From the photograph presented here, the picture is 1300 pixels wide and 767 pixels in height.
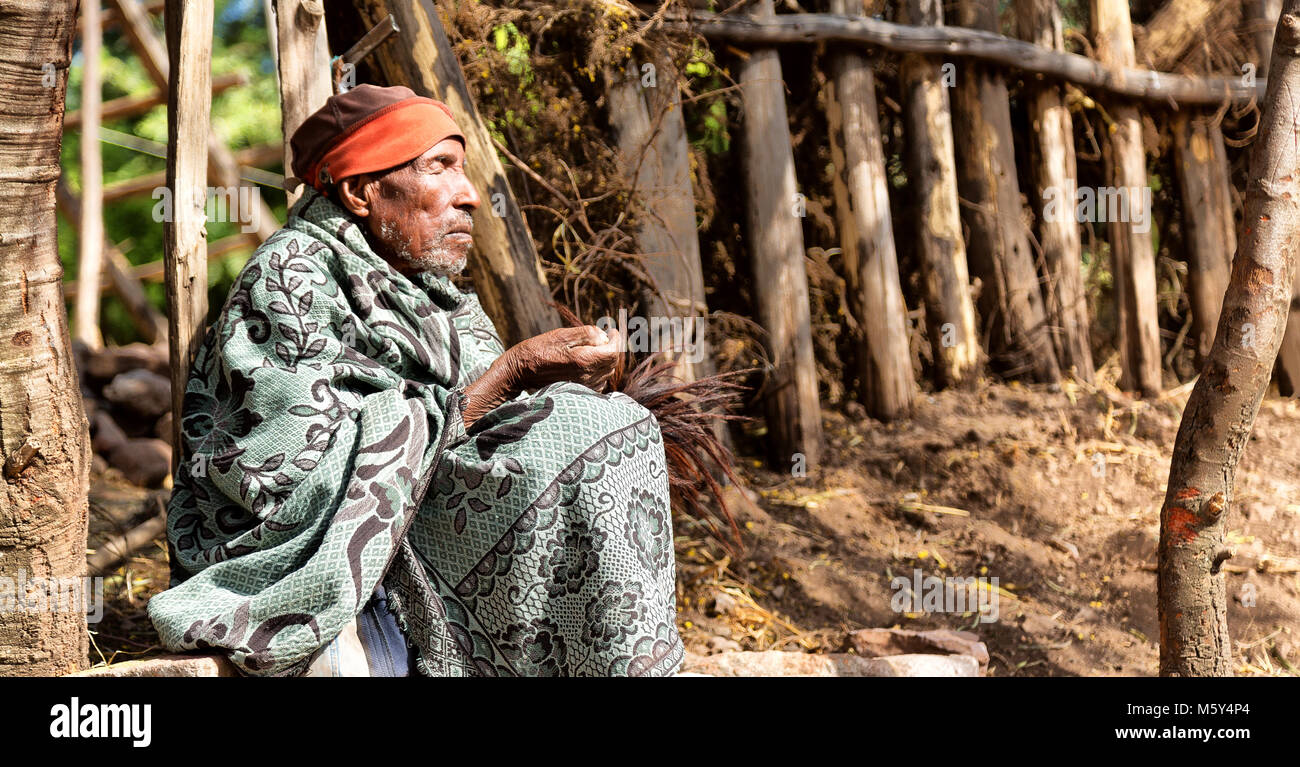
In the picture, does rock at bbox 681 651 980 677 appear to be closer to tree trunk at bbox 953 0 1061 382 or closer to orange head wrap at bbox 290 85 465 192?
orange head wrap at bbox 290 85 465 192

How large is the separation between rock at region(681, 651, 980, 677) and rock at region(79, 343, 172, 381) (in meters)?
3.20

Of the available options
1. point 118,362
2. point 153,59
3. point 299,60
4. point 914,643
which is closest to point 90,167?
point 153,59

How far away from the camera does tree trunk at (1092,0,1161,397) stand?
513 cm

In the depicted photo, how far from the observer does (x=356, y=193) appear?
2.74 metres

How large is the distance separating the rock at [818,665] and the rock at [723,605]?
0.60 metres

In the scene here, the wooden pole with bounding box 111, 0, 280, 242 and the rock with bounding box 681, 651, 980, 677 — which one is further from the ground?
the wooden pole with bounding box 111, 0, 280, 242

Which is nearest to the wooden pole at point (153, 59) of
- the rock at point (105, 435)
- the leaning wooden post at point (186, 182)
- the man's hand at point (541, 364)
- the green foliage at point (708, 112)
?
the rock at point (105, 435)

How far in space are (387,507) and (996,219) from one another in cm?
352

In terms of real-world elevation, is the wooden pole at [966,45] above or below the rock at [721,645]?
above

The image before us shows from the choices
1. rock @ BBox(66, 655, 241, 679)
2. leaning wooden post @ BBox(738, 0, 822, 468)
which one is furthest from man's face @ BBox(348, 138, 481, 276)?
leaning wooden post @ BBox(738, 0, 822, 468)

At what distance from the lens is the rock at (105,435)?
15.3ft

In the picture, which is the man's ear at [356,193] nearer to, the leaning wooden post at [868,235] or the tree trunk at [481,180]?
the tree trunk at [481,180]

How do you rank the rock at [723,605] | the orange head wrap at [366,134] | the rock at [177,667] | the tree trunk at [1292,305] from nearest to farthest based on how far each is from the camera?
the rock at [177,667] < the orange head wrap at [366,134] < the rock at [723,605] < the tree trunk at [1292,305]

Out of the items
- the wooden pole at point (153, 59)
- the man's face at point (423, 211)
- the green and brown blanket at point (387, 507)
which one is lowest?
the green and brown blanket at point (387, 507)
